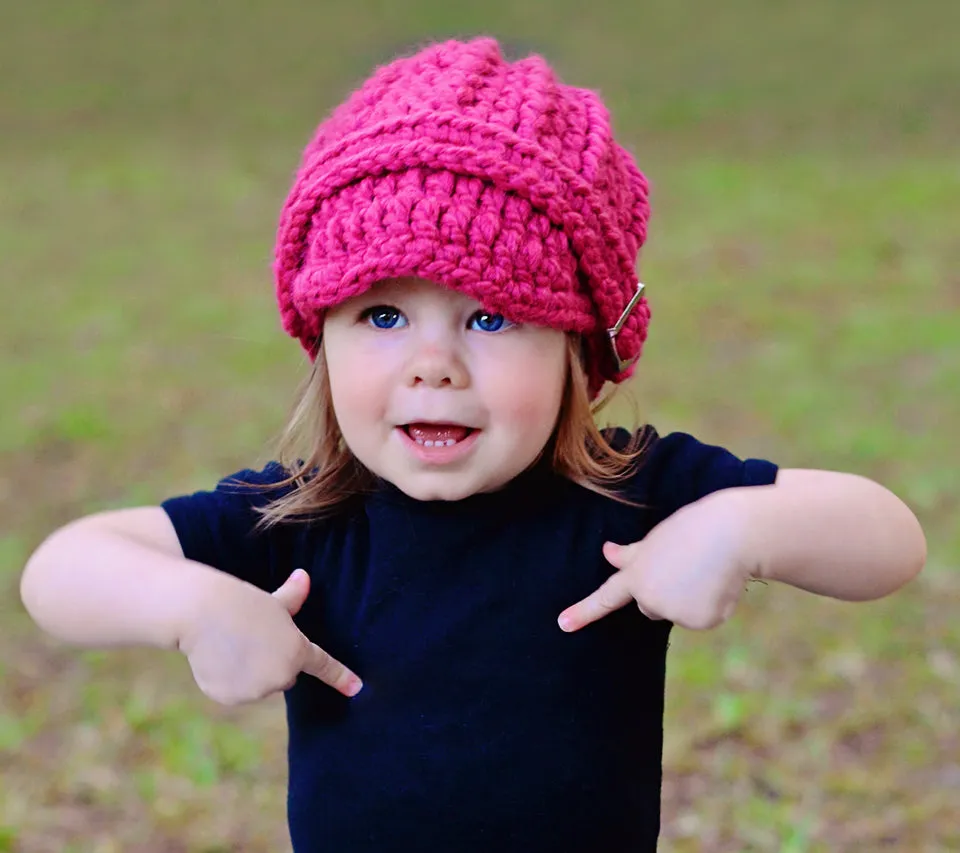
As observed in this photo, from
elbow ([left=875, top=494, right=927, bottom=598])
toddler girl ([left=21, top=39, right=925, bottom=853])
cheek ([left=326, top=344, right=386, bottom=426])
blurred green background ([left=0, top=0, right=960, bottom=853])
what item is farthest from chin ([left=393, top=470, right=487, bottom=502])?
blurred green background ([left=0, top=0, right=960, bottom=853])

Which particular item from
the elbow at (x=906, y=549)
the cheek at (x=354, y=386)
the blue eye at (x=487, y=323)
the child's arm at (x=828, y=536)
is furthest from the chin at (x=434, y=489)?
the elbow at (x=906, y=549)

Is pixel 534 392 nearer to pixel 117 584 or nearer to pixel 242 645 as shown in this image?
pixel 242 645

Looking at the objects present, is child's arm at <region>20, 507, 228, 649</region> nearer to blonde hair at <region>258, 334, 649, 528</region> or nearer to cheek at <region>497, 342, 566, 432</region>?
blonde hair at <region>258, 334, 649, 528</region>

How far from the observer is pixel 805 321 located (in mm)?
6184

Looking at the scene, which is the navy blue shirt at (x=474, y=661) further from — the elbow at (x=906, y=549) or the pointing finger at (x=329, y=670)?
the elbow at (x=906, y=549)

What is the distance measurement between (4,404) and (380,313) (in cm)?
416

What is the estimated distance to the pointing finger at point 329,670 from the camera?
65.4 inches

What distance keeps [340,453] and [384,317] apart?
0.27 metres

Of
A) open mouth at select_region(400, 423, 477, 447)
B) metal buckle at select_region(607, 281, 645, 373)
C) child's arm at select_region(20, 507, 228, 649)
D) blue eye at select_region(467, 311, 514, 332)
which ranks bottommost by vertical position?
child's arm at select_region(20, 507, 228, 649)

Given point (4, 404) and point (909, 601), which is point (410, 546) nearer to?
point (909, 601)

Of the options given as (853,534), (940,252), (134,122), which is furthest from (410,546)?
(134,122)

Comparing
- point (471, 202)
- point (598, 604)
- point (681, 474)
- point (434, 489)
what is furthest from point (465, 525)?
point (471, 202)

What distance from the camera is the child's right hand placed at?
1592mm

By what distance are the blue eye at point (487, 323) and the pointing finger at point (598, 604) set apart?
361 millimetres
